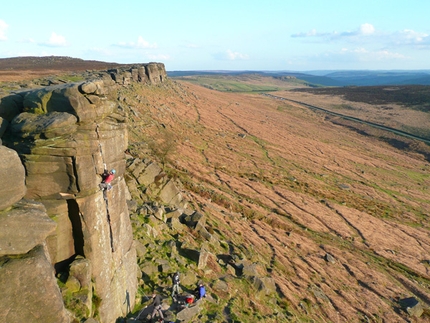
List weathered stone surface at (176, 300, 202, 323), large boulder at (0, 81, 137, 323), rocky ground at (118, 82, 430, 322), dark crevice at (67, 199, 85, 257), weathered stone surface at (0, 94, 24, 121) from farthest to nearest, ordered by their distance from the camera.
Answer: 1. rocky ground at (118, 82, 430, 322)
2. weathered stone surface at (176, 300, 202, 323)
3. dark crevice at (67, 199, 85, 257)
4. weathered stone surface at (0, 94, 24, 121)
5. large boulder at (0, 81, 137, 323)

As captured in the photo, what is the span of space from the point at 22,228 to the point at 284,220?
3260 centimetres

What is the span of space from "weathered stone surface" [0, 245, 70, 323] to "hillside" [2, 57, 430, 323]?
8258 mm

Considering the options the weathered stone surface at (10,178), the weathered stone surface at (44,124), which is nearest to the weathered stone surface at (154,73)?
the weathered stone surface at (44,124)

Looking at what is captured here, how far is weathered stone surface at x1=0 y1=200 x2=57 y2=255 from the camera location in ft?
34.2

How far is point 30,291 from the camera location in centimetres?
1045

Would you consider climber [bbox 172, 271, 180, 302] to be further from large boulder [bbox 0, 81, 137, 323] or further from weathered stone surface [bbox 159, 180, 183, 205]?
weathered stone surface [bbox 159, 180, 183, 205]

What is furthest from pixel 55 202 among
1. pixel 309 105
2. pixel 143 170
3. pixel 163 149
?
pixel 309 105

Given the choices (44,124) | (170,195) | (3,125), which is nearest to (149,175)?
(170,195)

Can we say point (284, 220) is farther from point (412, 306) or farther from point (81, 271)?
point (81, 271)

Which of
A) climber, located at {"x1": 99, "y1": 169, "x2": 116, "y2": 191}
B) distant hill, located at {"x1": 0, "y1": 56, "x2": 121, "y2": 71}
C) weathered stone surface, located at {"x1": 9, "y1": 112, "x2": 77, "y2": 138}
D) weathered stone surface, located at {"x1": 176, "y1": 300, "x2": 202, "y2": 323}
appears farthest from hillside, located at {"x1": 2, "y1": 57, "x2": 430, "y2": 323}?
distant hill, located at {"x1": 0, "y1": 56, "x2": 121, "y2": 71}

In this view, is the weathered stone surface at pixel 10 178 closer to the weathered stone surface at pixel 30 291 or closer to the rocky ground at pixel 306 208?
the weathered stone surface at pixel 30 291

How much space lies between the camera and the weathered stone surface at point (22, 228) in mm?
10438

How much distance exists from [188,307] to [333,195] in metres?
38.4

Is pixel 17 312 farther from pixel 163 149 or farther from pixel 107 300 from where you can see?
pixel 163 149
